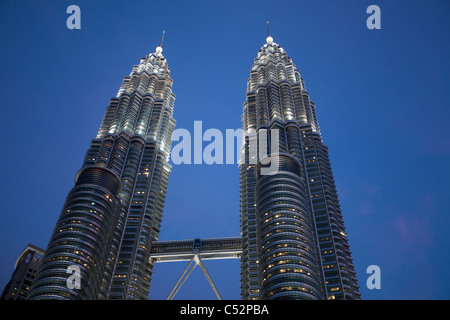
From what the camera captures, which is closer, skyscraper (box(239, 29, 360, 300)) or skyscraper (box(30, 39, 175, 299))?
skyscraper (box(239, 29, 360, 300))

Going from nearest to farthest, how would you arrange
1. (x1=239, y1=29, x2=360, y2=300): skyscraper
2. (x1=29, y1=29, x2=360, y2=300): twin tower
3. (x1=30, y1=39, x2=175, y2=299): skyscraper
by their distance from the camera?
(x1=239, y1=29, x2=360, y2=300): skyscraper
(x1=29, y1=29, x2=360, y2=300): twin tower
(x1=30, y1=39, x2=175, y2=299): skyscraper

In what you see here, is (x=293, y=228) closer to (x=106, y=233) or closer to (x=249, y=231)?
(x=249, y=231)

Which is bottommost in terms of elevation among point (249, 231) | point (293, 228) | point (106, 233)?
point (293, 228)

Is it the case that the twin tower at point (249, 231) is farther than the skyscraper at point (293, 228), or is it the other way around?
the twin tower at point (249, 231)

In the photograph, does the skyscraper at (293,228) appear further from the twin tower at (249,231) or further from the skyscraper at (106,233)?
the skyscraper at (106,233)

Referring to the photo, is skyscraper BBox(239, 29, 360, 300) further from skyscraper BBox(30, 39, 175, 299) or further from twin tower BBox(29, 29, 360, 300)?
skyscraper BBox(30, 39, 175, 299)

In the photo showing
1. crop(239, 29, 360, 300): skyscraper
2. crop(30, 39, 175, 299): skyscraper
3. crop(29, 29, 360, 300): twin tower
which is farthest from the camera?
crop(30, 39, 175, 299): skyscraper

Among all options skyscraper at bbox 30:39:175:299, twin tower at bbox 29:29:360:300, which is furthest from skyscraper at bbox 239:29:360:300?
skyscraper at bbox 30:39:175:299

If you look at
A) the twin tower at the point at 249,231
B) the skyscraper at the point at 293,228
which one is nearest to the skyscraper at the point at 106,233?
the twin tower at the point at 249,231

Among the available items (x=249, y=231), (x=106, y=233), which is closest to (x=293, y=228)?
(x=249, y=231)

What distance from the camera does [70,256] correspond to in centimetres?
13050
